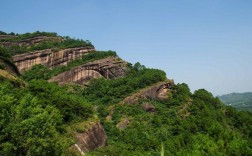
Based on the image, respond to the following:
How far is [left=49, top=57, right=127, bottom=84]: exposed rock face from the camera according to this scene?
91750mm

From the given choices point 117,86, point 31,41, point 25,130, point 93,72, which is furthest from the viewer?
point 31,41

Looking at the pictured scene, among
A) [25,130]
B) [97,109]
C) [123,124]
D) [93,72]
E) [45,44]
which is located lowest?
[123,124]

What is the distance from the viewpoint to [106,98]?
278 feet

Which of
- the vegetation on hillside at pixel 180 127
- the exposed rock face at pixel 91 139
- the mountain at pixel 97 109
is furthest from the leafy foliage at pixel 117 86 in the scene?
the exposed rock face at pixel 91 139

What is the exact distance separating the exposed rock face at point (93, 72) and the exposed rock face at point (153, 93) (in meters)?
13.7

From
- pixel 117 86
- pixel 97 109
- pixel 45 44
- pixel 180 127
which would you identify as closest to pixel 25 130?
pixel 180 127

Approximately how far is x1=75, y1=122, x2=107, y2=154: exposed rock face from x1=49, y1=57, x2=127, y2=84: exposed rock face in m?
40.5

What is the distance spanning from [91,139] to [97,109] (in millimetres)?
30584

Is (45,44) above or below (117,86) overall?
above

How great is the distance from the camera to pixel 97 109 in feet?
254

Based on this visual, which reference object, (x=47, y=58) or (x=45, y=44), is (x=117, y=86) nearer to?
(x=47, y=58)

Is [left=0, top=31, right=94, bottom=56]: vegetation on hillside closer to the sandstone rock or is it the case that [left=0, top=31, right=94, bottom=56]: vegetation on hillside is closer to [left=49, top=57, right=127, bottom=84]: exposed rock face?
[left=49, top=57, right=127, bottom=84]: exposed rock face

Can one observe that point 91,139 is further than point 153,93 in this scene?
No

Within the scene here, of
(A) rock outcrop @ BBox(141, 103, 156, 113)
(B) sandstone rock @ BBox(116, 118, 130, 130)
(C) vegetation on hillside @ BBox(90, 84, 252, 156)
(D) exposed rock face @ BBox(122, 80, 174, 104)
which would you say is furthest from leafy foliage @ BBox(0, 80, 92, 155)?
(D) exposed rock face @ BBox(122, 80, 174, 104)
